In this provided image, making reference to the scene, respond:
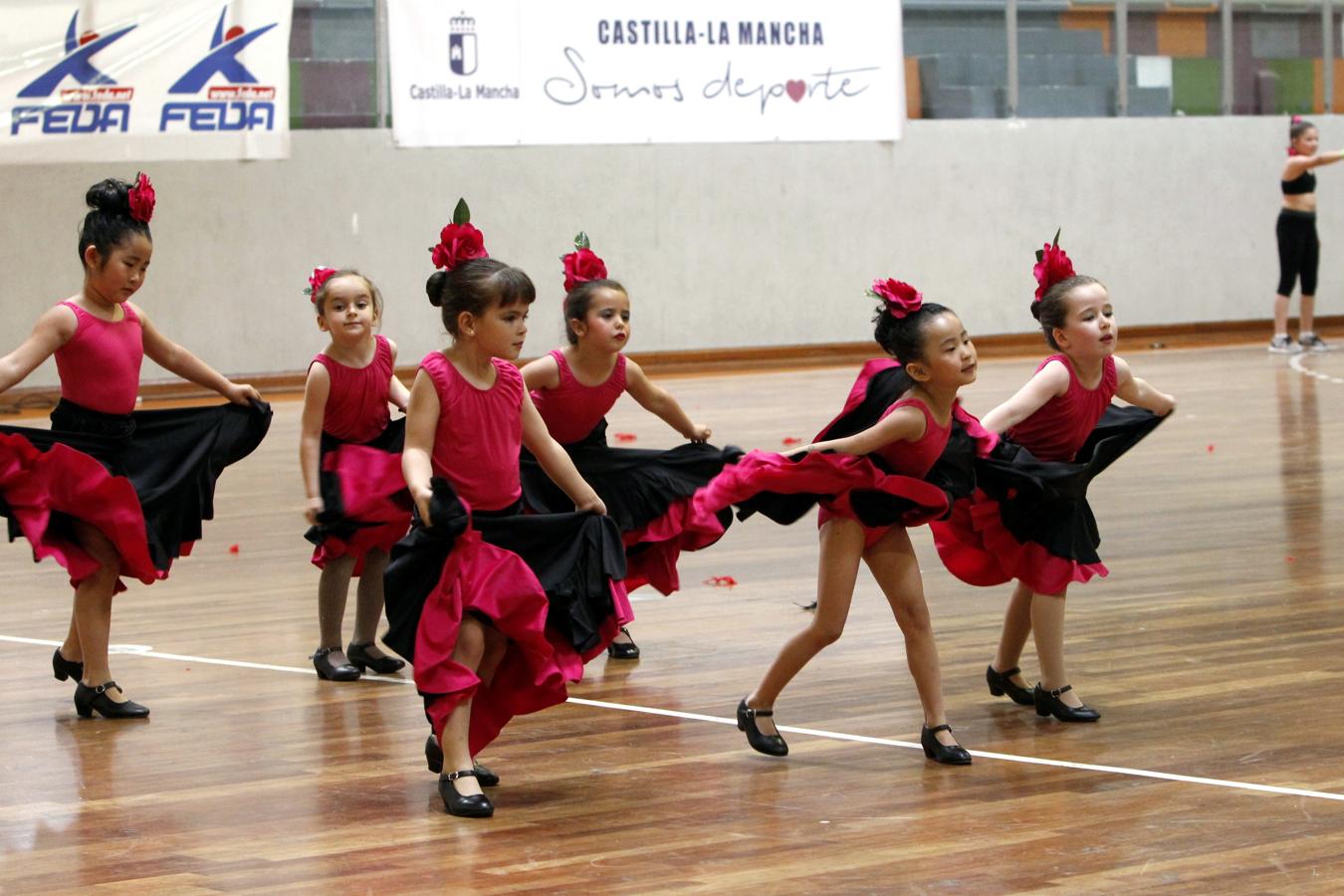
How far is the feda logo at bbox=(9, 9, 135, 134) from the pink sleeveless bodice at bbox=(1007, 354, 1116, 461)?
→ 11082mm

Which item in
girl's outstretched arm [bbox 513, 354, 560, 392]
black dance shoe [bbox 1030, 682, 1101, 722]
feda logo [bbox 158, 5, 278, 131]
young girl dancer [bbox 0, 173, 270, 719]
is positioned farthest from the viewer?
feda logo [bbox 158, 5, 278, 131]

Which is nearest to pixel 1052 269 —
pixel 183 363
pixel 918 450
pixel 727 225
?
pixel 918 450

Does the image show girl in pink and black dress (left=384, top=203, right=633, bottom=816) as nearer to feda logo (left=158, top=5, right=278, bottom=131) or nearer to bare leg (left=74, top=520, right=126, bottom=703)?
bare leg (left=74, top=520, right=126, bottom=703)

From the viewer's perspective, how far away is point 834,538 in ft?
15.2

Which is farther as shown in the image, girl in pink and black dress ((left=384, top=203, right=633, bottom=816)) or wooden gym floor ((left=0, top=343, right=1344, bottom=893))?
girl in pink and black dress ((left=384, top=203, right=633, bottom=816))

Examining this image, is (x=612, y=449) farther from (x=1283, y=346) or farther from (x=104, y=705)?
(x=1283, y=346)

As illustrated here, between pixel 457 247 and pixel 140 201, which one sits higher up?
pixel 140 201

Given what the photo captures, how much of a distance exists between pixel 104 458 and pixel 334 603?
0.84 metres

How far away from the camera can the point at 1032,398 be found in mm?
5016

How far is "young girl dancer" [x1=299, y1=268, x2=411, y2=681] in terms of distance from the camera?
18.0 feet

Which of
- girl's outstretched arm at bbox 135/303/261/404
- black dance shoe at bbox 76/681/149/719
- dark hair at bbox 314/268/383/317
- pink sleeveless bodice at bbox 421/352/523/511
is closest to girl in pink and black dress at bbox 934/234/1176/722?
pink sleeveless bodice at bbox 421/352/523/511

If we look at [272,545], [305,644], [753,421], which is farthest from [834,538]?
[753,421]

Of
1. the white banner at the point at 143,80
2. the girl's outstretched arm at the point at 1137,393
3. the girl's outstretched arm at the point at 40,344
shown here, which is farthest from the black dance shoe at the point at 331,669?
the white banner at the point at 143,80

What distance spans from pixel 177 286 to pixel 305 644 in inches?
386
